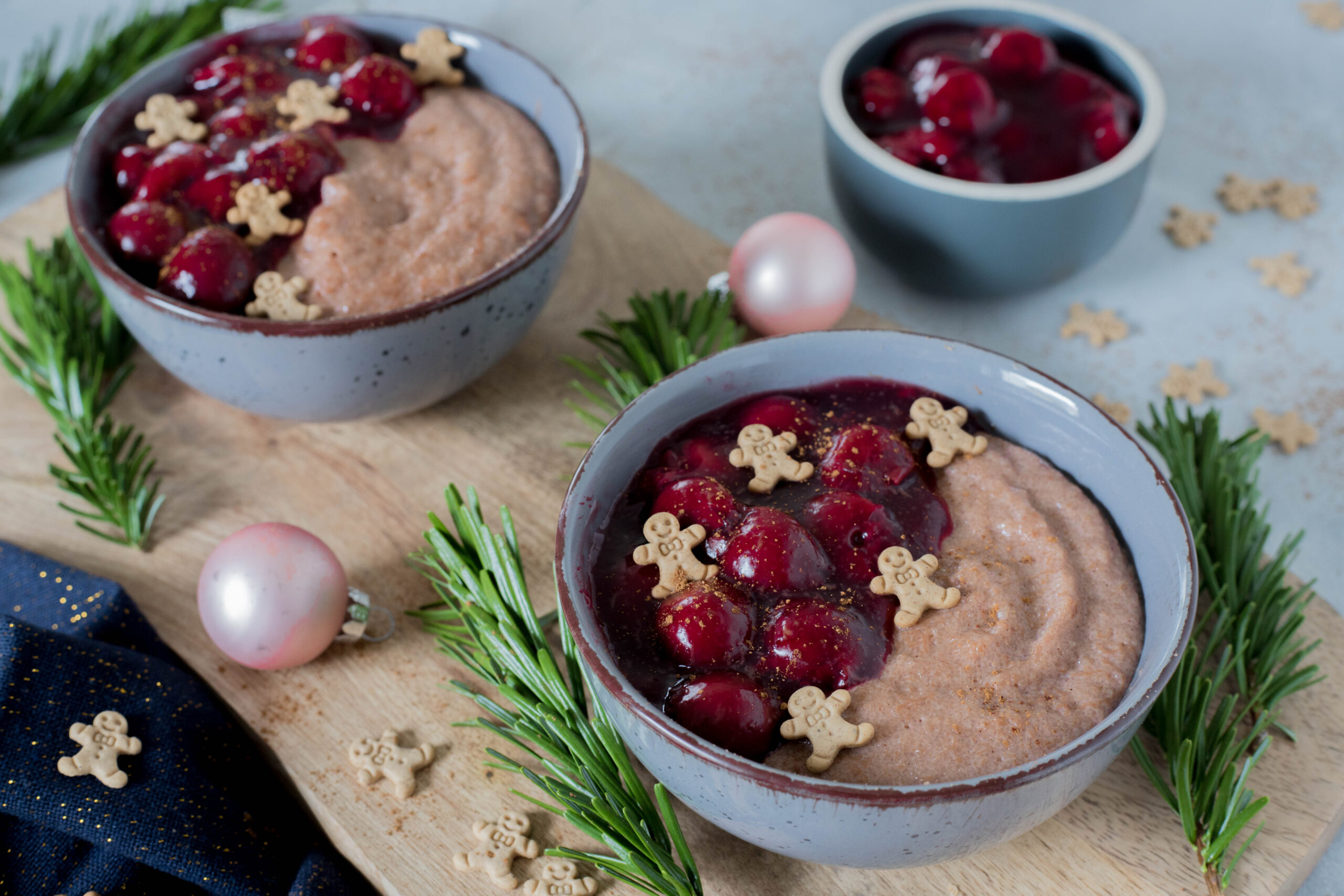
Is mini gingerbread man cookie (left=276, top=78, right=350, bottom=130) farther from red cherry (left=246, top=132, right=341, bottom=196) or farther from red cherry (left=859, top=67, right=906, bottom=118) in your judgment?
red cherry (left=859, top=67, right=906, bottom=118)

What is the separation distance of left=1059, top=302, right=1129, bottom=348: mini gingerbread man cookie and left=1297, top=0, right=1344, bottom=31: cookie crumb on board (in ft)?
4.52

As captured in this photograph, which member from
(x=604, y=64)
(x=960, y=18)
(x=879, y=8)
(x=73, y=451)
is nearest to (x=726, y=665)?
(x=73, y=451)

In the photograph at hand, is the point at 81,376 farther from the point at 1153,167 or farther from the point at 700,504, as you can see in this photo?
the point at 1153,167

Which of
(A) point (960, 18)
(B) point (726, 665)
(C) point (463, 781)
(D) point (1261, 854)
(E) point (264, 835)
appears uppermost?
(A) point (960, 18)

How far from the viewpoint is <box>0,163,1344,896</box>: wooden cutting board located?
1.52 meters

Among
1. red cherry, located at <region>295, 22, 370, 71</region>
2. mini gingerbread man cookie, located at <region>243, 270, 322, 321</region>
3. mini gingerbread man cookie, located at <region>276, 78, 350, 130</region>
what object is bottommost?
mini gingerbread man cookie, located at <region>243, 270, 322, 321</region>

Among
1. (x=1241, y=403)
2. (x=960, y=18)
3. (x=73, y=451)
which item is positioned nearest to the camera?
(x=73, y=451)

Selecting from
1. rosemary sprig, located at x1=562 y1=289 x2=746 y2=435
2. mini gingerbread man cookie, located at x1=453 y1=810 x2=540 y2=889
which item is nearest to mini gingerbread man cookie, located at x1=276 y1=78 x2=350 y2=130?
rosemary sprig, located at x1=562 y1=289 x2=746 y2=435

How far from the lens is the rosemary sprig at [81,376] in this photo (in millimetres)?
1930

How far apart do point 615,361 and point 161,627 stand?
92 cm

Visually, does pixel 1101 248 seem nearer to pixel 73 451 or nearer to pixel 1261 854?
pixel 1261 854

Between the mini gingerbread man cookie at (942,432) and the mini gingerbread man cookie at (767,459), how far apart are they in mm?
180

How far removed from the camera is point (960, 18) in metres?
2.54

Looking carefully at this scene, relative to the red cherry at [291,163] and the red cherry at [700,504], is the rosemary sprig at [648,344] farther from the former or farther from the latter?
the red cherry at [291,163]
